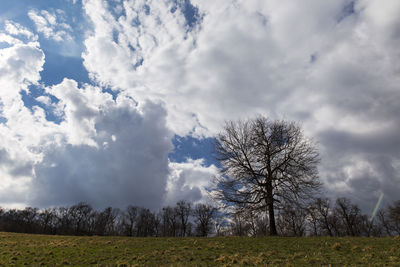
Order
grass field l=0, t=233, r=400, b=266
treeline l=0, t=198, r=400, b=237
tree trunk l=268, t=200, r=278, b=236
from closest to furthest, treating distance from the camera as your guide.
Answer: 1. grass field l=0, t=233, r=400, b=266
2. tree trunk l=268, t=200, r=278, b=236
3. treeline l=0, t=198, r=400, b=237

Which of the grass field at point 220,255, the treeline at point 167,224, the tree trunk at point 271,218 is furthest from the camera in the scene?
the treeline at point 167,224

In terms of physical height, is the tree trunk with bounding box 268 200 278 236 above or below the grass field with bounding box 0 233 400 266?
above

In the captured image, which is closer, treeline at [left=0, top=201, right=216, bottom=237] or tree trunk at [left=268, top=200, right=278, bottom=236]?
tree trunk at [left=268, top=200, right=278, bottom=236]

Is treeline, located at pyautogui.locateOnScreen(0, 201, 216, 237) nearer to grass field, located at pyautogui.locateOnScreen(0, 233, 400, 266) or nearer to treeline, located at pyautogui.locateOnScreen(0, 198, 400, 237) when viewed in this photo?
treeline, located at pyautogui.locateOnScreen(0, 198, 400, 237)

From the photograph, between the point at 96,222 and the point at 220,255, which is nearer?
the point at 220,255

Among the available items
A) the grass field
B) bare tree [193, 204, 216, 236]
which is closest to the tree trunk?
the grass field

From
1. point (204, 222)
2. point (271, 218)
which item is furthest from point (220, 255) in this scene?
point (204, 222)

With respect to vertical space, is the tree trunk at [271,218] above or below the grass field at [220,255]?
above

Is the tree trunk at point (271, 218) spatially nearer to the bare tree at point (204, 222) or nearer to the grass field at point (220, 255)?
the grass field at point (220, 255)

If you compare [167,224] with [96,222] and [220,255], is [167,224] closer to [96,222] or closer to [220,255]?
[96,222]

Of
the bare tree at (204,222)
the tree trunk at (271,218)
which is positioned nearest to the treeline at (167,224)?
the bare tree at (204,222)

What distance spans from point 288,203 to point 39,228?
4134 inches

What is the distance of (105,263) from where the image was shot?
12.1 meters

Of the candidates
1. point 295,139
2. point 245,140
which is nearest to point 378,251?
point 295,139
